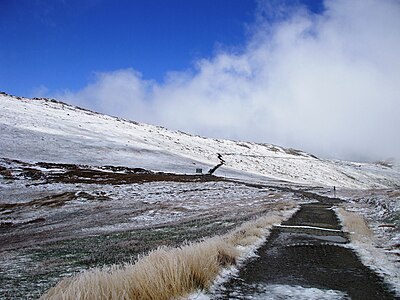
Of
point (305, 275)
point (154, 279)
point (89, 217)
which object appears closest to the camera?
point (154, 279)

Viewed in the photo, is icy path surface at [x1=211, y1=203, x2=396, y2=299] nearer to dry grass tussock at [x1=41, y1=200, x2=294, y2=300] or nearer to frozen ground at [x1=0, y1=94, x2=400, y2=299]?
frozen ground at [x1=0, y1=94, x2=400, y2=299]

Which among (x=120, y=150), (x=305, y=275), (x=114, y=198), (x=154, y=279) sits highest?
(x=120, y=150)

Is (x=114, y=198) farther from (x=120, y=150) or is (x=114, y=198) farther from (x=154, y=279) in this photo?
(x=120, y=150)

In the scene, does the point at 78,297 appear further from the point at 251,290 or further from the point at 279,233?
the point at 279,233

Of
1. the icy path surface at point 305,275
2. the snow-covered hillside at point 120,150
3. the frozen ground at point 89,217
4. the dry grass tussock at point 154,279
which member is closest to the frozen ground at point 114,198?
the frozen ground at point 89,217

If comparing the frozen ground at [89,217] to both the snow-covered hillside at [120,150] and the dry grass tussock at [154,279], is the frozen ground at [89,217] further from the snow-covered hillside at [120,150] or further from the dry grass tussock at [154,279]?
the snow-covered hillside at [120,150]

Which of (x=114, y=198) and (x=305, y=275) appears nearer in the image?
(x=305, y=275)

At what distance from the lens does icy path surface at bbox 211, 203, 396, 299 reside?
755cm

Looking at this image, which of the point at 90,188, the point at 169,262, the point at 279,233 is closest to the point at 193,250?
the point at 169,262

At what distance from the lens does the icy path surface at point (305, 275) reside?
7.55 meters

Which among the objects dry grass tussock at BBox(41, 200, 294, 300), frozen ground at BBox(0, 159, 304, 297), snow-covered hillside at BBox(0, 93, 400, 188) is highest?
snow-covered hillside at BBox(0, 93, 400, 188)

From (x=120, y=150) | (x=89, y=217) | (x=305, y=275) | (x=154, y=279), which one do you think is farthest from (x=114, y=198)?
(x=120, y=150)

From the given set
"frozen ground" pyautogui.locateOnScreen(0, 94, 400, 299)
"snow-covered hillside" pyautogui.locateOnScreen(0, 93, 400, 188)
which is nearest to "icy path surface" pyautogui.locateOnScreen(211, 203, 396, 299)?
"frozen ground" pyautogui.locateOnScreen(0, 94, 400, 299)

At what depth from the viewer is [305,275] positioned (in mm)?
9164
